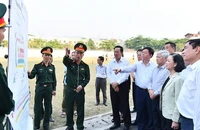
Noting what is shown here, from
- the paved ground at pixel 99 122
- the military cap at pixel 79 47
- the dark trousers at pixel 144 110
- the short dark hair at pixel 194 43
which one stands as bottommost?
the paved ground at pixel 99 122

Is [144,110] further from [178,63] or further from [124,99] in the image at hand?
[178,63]

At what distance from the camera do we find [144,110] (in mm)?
4520

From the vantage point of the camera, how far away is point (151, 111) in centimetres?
433

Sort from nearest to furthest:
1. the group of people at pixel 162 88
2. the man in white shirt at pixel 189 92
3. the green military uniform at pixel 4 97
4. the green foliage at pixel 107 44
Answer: the green military uniform at pixel 4 97
the man in white shirt at pixel 189 92
the group of people at pixel 162 88
the green foliage at pixel 107 44

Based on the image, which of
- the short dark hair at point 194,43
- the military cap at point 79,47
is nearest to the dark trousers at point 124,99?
the military cap at point 79,47

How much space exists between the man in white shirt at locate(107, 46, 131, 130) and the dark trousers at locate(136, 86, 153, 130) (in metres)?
0.29

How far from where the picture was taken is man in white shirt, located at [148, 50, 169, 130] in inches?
157

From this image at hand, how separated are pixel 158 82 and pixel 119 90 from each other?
3.12 feet

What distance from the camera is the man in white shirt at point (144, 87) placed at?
14.5 feet

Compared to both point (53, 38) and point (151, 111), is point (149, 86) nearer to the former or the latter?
point (151, 111)

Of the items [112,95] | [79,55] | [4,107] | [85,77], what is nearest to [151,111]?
[112,95]

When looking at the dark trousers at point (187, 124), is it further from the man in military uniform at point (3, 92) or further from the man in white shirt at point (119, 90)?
the man in white shirt at point (119, 90)

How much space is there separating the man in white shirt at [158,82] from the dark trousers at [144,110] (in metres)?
0.27

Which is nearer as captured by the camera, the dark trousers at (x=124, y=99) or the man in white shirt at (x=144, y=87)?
the man in white shirt at (x=144, y=87)
